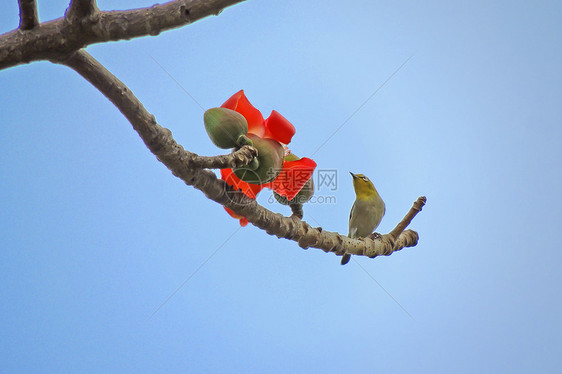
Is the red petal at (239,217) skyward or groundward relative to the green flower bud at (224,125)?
groundward

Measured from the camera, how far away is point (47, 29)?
1.56 ft

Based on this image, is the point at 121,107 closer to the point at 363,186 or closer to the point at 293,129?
the point at 293,129

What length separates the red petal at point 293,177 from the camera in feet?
2.31

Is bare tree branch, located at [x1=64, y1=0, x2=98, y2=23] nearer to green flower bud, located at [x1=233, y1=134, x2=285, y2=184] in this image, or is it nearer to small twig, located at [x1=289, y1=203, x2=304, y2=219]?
green flower bud, located at [x1=233, y1=134, x2=285, y2=184]

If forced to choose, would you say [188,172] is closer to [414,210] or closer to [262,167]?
[262,167]

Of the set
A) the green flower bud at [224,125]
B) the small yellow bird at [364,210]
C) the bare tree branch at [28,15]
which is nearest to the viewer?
the bare tree branch at [28,15]

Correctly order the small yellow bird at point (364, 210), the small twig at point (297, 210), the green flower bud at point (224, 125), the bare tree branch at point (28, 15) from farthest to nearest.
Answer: the small yellow bird at point (364, 210) < the small twig at point (297, 210) < the green flower bud at point (224, 125) < the bare tree branch at point (28, 15)

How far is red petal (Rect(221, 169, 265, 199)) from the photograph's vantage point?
672 millimetres

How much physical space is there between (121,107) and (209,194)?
17 cm

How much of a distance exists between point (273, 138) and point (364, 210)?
3.62 feet

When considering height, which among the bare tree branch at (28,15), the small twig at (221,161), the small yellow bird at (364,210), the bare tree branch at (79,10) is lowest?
the bare tree branch at (28,15)

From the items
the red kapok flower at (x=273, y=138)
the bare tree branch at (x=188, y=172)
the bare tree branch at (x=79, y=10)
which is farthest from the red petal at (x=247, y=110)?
the bare tree branch at (x=79, y=10)

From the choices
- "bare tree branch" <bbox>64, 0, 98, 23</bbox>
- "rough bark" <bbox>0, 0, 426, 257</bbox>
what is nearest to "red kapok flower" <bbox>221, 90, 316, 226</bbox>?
"rough bark" <bbox>0, 0, 426, 257</bbox>

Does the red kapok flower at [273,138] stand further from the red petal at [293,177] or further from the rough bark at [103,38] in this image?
the rough bark at [103,38]
